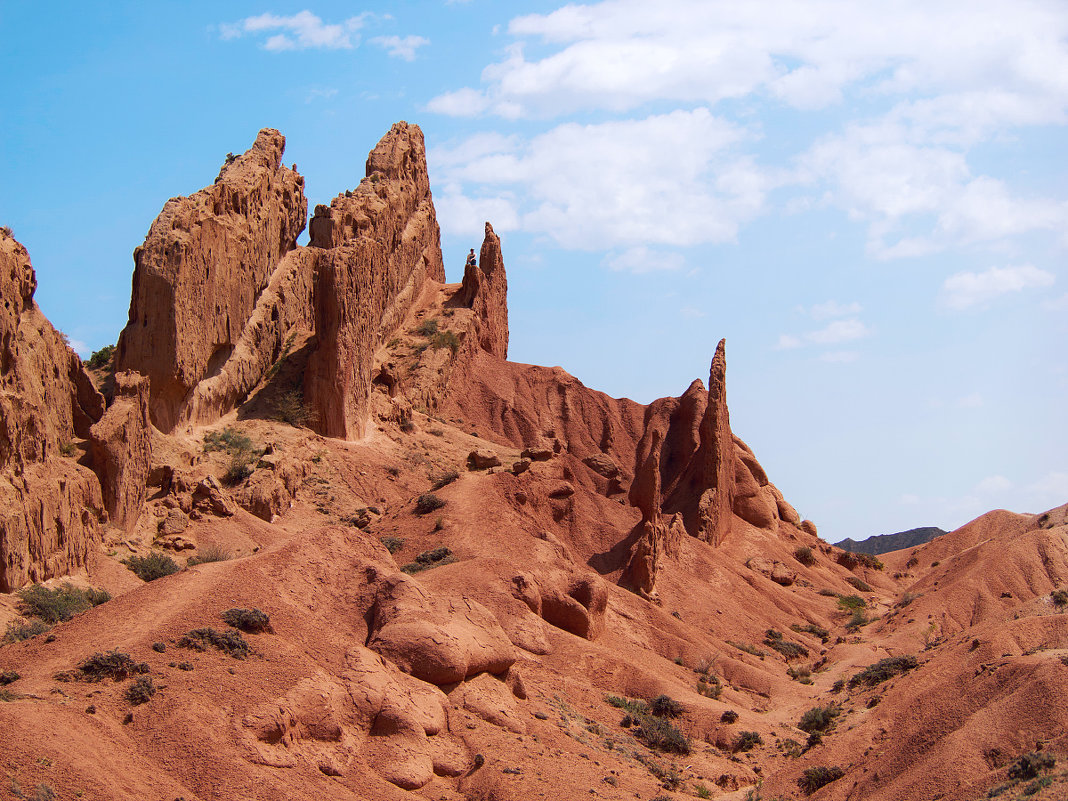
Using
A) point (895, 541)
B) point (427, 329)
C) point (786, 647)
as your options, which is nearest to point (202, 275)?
point (427, 329)

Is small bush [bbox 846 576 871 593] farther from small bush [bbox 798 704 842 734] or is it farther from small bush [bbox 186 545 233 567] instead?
small bush [bbox 186 545 233 567]

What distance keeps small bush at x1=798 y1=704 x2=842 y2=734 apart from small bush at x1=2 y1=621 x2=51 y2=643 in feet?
50.8

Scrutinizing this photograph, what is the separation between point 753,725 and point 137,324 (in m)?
22.9

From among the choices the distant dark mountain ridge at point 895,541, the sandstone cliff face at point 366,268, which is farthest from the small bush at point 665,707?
the distant dark mountain ridge at point 895,541

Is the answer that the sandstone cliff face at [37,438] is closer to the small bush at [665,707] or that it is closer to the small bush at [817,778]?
the small bush at [665,707]

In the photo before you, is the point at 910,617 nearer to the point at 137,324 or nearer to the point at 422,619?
the point at 422,619

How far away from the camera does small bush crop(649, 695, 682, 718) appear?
76.0 ft

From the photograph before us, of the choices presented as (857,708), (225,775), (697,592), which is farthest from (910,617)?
(225,775)

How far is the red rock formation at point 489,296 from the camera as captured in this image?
5956cm

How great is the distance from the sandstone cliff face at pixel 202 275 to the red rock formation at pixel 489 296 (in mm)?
14926

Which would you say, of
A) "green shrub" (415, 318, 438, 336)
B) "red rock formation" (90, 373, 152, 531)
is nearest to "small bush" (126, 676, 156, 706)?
"red rock formation" (90, 373, 152, 531)

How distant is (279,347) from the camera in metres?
44.5

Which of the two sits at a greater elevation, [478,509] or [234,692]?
[478,509]

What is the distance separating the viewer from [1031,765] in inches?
607
